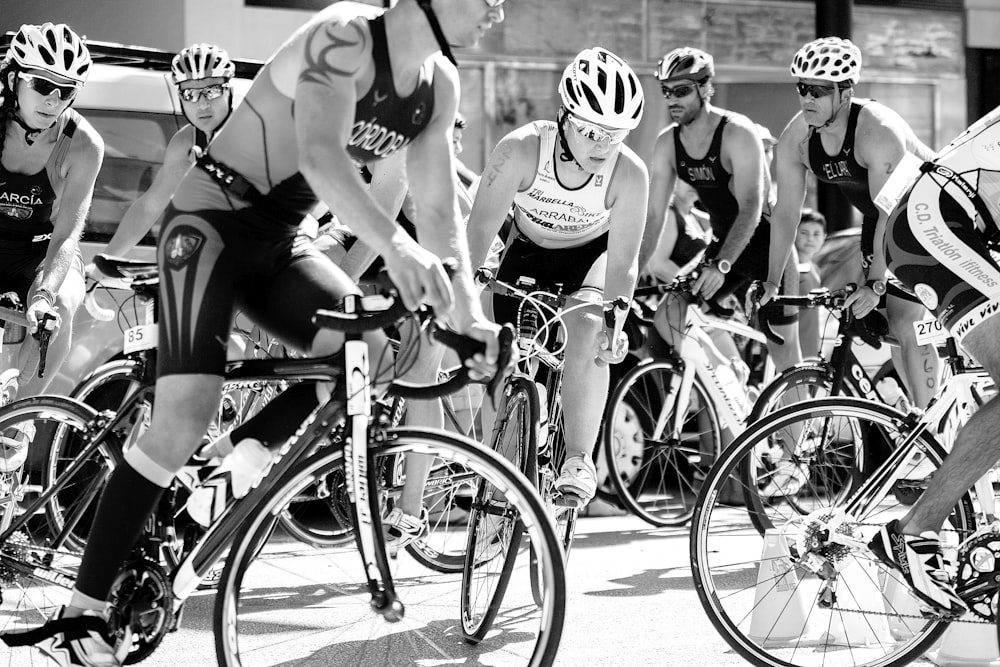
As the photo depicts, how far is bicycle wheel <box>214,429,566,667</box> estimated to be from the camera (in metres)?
3.66

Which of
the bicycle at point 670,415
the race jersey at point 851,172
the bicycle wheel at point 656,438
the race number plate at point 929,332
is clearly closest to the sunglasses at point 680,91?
the race jersey at point 851,172

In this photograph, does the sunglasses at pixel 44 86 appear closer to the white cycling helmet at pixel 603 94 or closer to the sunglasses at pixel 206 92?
the sunglasses at pixel 206 92

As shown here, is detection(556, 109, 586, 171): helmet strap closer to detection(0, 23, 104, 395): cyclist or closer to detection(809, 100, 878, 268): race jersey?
detection(809, 100, 878, 268): race jersey

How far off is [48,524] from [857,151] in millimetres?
4289

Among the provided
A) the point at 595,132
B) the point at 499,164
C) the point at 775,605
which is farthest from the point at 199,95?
the point at 775,605

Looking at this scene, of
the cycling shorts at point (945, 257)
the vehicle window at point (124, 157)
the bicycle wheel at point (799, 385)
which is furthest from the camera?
the vehicle window at point (124, 157)

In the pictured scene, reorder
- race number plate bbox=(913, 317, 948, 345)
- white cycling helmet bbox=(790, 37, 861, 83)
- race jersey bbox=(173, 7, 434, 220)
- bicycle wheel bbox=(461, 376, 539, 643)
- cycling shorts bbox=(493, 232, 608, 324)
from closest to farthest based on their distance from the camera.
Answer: race jersey bbox=(173, 7, 434, 220), bicycle wheel bbox=(461, 376, 539, 643), race number plate bbox=(913, 317, 948, 345), cycling shorts bbox=(493, 232, 608, 324), white cycling helmet bbox=(790, 37, 861, 83)

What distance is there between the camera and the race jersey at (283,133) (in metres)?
3.92

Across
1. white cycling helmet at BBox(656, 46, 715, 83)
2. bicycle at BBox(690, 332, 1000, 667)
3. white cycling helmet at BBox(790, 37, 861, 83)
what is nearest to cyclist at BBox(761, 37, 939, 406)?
white cycling helmet at BBox(790, 37, 861, 83)

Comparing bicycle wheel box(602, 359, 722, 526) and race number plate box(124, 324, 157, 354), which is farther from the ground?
race number plate box(124, 324, 157, 354)

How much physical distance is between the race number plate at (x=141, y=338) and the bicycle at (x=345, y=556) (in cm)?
32

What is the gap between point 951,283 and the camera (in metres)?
4.48

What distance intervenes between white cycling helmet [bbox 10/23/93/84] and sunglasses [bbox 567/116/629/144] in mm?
2273

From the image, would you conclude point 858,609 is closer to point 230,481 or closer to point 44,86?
point 230,481
